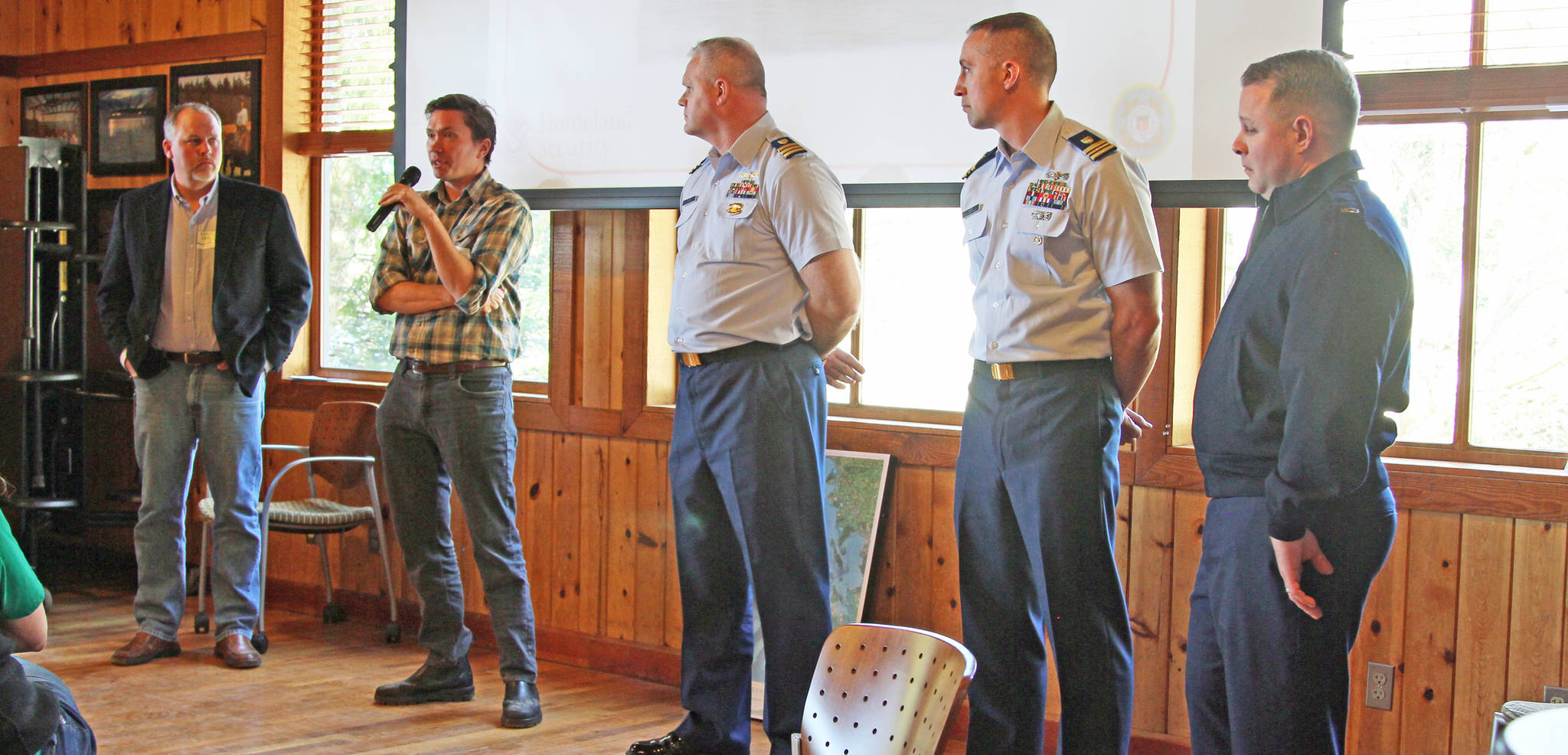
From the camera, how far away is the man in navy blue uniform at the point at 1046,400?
7.81ft

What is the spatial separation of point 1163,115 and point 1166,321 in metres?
0.51

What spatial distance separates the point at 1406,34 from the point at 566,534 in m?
2.81

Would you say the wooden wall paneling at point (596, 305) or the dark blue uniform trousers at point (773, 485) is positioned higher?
the wooden wall paneling at point (596, 305)

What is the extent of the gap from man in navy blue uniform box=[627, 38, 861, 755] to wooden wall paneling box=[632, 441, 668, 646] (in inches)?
35.6

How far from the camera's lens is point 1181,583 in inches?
124

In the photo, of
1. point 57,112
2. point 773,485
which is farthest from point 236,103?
point 773,485

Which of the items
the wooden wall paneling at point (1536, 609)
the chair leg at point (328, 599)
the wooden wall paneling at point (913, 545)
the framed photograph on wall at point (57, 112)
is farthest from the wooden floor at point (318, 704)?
the framed photograph on wall at point (57, 112)

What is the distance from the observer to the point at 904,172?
3.34m

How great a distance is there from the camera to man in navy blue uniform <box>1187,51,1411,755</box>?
182cm

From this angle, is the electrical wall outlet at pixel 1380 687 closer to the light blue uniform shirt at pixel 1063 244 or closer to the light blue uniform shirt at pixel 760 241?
the light blue uniform shirt at pixel 1063 244

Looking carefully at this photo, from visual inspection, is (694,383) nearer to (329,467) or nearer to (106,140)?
(329,467)

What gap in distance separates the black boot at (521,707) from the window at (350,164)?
1293 mm

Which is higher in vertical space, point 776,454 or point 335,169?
point 335,169

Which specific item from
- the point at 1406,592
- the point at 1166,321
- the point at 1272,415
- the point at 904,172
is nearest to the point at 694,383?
the point at 904,172
